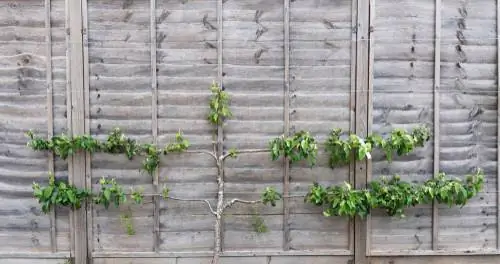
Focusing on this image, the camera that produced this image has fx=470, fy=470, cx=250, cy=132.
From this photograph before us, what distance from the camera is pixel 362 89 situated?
12.4ft

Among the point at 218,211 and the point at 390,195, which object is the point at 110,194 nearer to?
the point at 218,211

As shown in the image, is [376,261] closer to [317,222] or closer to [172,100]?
[317,222]

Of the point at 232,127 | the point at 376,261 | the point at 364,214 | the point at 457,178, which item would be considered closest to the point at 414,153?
the point at 457,178

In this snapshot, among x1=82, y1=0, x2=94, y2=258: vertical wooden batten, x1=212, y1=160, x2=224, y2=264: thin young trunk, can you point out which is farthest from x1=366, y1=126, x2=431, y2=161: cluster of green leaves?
x1=82, y1=0, x2=94, y2=258: vertical wooden batten

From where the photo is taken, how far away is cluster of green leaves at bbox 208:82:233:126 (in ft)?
12.0

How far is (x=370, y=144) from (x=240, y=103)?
1.07 metres

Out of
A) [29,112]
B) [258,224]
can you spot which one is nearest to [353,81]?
[258,224]

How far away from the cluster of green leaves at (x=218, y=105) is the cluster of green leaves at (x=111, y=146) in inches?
11.7

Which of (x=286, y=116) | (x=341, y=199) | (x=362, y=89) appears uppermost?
(x=362, y=89)

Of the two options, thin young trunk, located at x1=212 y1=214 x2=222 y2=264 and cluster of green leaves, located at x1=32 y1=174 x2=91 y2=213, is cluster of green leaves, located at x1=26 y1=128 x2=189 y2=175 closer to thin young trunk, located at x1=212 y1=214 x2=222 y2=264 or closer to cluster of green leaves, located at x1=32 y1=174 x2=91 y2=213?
cluster of green leaves, located at x1=32 y1=174 x2=91 y2=213

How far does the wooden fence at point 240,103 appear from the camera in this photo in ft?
12.2

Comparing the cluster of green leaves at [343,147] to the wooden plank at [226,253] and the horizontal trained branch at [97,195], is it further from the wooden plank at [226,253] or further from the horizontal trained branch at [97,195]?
the wooden plank at [226,253]

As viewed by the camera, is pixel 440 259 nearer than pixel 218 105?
No

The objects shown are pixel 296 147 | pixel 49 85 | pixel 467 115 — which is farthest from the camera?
pixel 467 115
